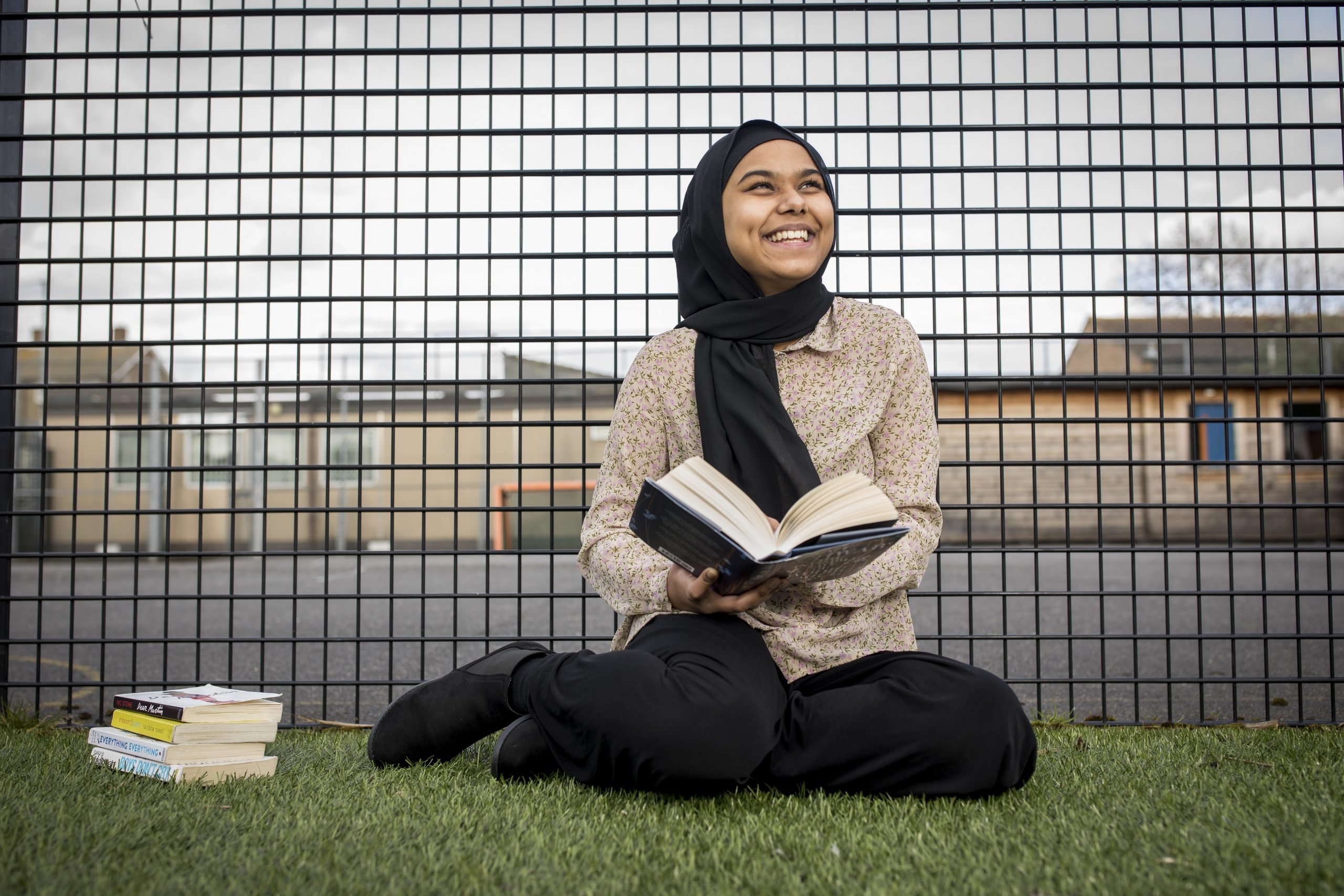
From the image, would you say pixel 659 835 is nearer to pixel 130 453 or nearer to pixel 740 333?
pixel 740 333

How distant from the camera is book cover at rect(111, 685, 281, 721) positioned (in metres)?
2.02

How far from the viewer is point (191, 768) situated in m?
2.00

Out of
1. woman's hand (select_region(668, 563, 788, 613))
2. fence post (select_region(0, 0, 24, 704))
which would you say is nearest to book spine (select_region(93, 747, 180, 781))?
fence post (select_region(0, 0, 24, 704))

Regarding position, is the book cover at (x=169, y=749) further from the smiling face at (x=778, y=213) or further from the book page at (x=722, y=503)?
the smiling face at (x=778, y=213)

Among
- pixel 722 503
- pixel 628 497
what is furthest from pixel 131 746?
pixel 722 503

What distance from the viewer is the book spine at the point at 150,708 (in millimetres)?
2014

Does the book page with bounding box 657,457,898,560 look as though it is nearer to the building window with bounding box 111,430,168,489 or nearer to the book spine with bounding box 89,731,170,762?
the book spine with bounding box 89,731,170,762

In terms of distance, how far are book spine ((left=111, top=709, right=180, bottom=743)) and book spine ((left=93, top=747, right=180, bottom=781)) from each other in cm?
5

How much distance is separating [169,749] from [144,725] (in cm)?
14

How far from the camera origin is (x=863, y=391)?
2.18m

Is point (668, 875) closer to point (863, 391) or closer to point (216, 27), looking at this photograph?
point (863, 391)

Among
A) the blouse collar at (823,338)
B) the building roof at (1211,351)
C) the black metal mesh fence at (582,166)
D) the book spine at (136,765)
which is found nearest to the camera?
the book spine at (136,765)

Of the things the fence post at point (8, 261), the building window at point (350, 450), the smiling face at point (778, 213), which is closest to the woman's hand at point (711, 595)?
the smiling face at point (778, 213)

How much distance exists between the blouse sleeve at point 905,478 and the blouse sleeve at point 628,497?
38 cm
